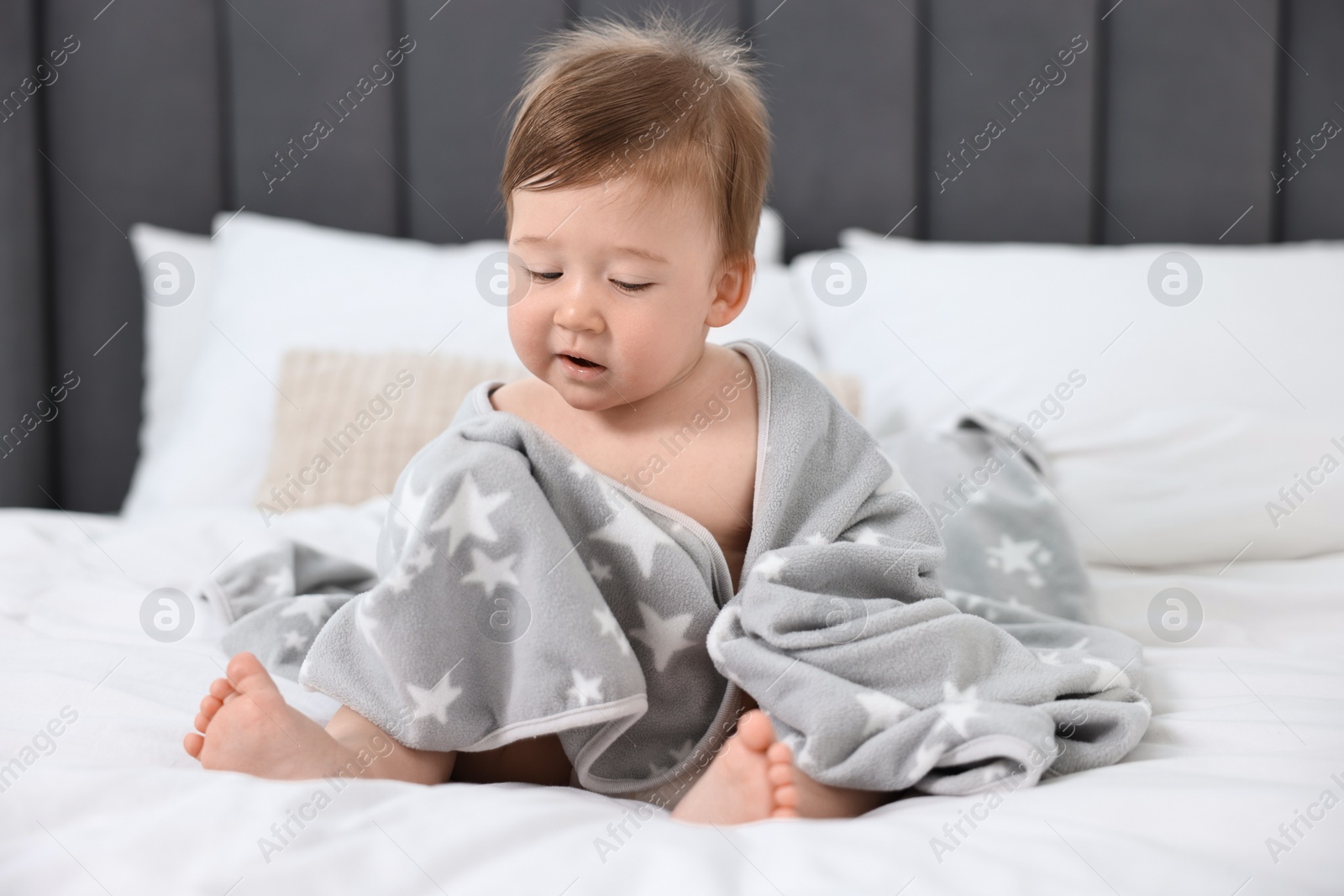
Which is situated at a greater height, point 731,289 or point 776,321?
point 731,289

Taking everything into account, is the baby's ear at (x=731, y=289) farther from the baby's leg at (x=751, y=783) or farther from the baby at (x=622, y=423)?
the baby's leg at (x=751, y=783)

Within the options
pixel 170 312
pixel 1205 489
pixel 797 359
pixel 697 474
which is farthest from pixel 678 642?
pixel 170 312

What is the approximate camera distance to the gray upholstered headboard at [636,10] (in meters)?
1.86

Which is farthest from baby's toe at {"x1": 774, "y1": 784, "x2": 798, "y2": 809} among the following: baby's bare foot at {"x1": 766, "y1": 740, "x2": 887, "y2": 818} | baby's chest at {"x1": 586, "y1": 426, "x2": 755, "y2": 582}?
baby's chest at {"x1": 586, "y1": 426, "x2": 755, "y2": 582}

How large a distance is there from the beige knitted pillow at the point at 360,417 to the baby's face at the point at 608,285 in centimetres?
60

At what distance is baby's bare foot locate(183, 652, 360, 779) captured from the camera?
0.67m

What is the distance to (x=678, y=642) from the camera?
784 millimetres

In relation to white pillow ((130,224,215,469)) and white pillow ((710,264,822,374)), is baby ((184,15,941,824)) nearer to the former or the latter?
white pillow ((710,264,822,374))

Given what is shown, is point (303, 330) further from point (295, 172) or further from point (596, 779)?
point (596, 779)

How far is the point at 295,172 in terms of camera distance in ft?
6.26

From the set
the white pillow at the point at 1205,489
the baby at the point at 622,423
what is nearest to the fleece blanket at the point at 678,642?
the baby at the point at 622,423

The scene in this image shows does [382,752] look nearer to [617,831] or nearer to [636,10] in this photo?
[617,831]

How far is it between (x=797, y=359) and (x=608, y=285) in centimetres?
85

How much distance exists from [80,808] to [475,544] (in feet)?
0.96
